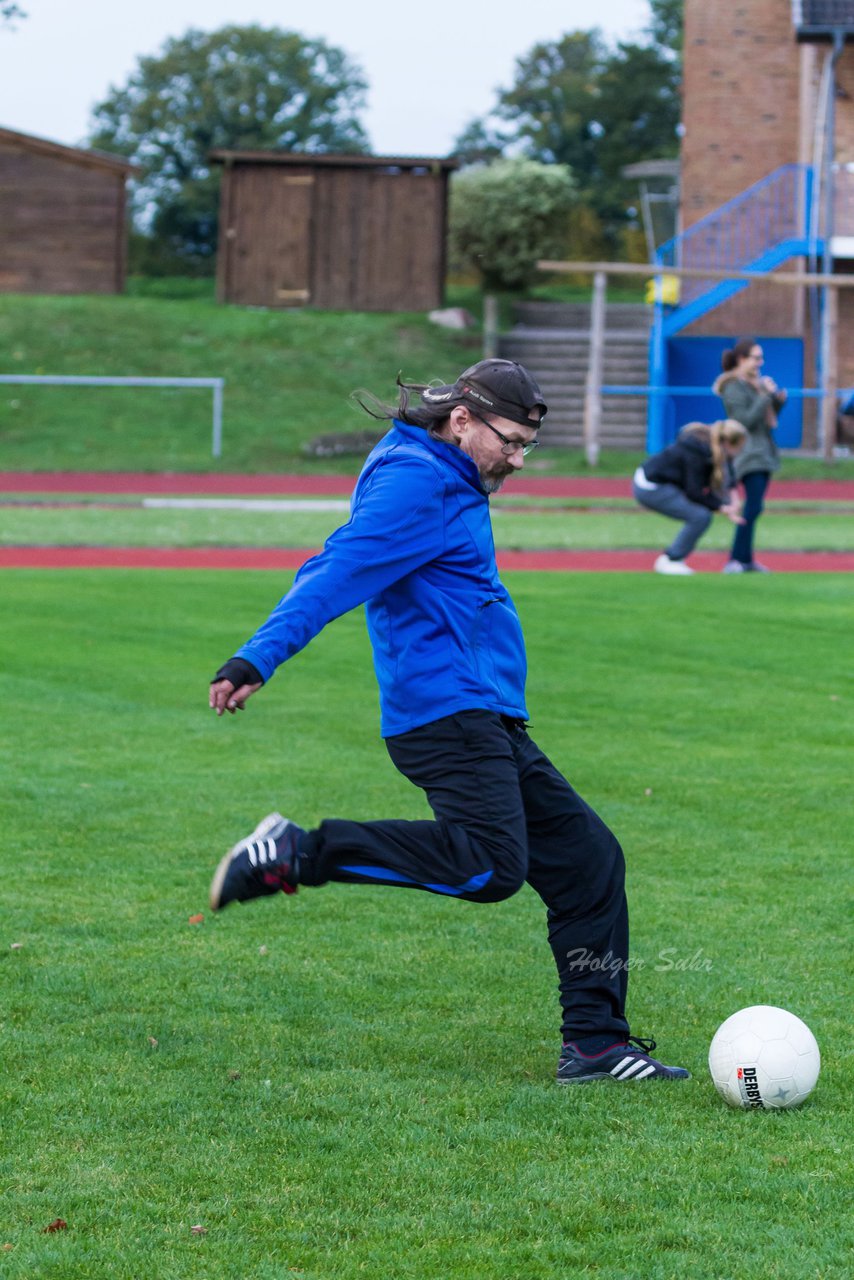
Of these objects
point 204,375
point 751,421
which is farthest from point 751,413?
point 204,375

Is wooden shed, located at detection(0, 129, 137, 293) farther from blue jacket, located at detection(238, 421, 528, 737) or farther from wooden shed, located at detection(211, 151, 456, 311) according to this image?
blue jacket, located at detection(238, 421, 528, 737)

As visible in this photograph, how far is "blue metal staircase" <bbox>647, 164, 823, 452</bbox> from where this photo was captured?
1326 inches

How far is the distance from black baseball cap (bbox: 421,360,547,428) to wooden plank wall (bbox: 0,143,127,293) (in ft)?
127

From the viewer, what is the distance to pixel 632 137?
65.9 metres

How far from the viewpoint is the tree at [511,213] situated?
133 feet

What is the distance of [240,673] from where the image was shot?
13.8ft

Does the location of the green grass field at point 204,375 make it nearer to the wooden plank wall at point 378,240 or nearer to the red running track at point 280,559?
the wooden plank wall at point 378,240

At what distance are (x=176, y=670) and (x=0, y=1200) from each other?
25.1 ft

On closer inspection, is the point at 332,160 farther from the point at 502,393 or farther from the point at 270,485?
the point at 502,393

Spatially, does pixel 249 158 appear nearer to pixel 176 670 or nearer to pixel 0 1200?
pixel 176 670

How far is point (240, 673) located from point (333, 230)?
38.2 metres

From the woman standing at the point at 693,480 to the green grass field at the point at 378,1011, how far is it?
576cm

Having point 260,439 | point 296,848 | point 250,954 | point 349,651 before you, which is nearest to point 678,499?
point 349,651

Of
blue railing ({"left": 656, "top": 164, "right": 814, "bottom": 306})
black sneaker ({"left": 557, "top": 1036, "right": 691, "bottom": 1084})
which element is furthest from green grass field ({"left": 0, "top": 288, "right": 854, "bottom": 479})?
black sneaker ({"left": 557, "top": 1036, "right": 691, "bottom": 1084})
